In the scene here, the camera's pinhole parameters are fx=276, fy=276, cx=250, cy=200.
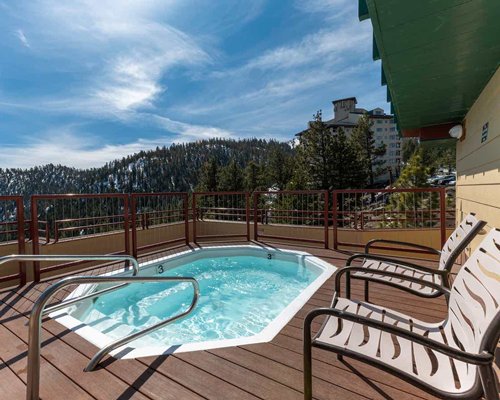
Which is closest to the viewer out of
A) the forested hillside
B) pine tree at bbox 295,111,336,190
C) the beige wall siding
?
the beige wall siding

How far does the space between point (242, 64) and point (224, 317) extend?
11350mm

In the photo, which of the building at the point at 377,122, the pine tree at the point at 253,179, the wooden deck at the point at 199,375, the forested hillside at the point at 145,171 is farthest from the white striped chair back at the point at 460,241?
the forested hillside at the point at 145,171

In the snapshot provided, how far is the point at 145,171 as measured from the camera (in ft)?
234

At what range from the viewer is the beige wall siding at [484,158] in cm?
266

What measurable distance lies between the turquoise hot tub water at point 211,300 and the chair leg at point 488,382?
141 centimetres

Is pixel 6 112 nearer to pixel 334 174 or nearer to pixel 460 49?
pixel 334 174

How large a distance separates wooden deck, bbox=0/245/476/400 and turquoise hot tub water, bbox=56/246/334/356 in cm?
17

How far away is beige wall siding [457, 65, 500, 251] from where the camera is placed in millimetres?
2656

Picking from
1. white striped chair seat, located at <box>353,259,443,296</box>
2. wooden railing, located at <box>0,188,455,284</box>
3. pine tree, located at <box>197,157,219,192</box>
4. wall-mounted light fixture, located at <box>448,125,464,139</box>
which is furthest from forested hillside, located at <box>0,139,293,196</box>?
white striped chair seat, located at <box>353,259,443,296</box>

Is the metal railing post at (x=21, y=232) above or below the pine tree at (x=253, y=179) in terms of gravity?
below

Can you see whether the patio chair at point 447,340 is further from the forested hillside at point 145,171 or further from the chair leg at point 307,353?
the forested hillside at point 145,171

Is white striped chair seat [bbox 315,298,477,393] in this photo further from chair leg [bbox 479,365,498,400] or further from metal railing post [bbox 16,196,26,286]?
metal railing post [bbox 16,196,26,286]

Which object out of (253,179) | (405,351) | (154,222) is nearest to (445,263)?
(405,351)

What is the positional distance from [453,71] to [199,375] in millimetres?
3274
